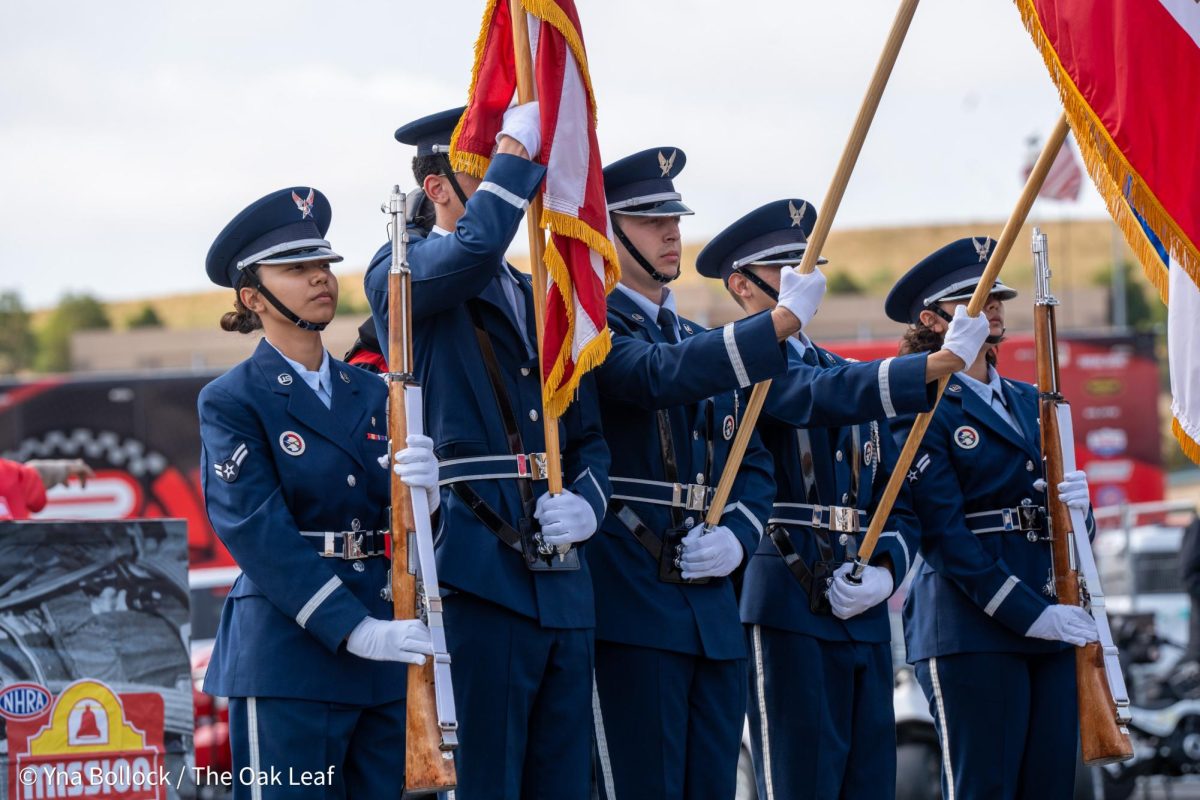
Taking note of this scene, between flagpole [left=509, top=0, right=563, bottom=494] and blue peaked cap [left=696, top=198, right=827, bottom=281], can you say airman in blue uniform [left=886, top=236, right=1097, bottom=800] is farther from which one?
flagpole [left=509, top=0, right=563, bottom=494]

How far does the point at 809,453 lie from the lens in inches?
237

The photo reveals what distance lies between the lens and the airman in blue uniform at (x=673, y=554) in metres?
5.07

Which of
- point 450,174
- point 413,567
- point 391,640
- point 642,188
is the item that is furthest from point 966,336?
point 391,640

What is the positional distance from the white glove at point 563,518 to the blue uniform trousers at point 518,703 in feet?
0.83

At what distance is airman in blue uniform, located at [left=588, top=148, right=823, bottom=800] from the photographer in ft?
16.6

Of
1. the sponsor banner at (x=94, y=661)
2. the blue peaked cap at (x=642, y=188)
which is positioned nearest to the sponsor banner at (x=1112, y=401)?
the blue peaked cap at (x=642, y=188)

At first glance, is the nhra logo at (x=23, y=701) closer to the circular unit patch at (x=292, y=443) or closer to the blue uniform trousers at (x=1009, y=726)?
the circular unit patch at (x=292, y=443)

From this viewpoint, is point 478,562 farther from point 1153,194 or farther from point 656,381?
point 1153,194

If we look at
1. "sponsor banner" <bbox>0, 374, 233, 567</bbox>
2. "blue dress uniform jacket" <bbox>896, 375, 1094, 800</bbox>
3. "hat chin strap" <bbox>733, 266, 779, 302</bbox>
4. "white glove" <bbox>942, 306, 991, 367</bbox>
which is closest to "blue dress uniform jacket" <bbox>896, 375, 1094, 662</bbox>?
"blue dress uniform jacket" <bbox>896, 375, 1094, 800</bbox>

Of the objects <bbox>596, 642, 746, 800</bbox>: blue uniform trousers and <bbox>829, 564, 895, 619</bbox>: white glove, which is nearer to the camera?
<bbox>596, 642, 746, 800</bbox>: blue uniform trousers

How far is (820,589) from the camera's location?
19.2 feet

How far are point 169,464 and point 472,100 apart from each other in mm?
13105

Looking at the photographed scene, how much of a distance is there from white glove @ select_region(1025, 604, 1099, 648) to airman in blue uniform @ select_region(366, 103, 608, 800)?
6.24 ft

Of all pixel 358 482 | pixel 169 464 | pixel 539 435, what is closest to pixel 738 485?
pixel 539 435
